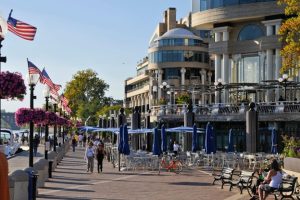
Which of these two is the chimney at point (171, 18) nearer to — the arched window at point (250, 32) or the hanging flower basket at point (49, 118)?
the arched window at point (250, 32)

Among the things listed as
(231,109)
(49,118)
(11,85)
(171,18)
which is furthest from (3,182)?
(171,18)

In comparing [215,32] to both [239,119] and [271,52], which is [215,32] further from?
[239,119]

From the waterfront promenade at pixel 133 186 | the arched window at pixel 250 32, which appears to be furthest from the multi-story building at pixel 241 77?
the waterfront promenade at pixel 133 186

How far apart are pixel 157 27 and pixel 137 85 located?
18.4 metres

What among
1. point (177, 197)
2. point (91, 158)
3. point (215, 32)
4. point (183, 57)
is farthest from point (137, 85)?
point (177, 197)

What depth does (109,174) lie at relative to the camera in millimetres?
29766

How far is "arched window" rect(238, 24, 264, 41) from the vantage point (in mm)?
71875

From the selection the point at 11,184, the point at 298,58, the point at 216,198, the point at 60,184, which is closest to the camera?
the point at 11,184

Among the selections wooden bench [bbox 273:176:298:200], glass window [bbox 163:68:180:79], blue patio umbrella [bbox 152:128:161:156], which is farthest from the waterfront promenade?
glass window [bbox 163:68:180:79]

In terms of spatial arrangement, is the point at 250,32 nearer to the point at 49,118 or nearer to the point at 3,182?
the point at 49,118

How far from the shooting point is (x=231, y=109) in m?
55.4

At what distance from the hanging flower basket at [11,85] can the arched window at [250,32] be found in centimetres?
6161

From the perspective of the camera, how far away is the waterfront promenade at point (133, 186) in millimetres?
19867

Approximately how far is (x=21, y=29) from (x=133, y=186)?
8.97 m
